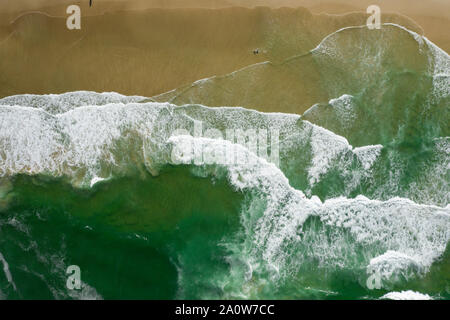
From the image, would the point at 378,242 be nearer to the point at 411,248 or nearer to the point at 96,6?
the point at 411,248

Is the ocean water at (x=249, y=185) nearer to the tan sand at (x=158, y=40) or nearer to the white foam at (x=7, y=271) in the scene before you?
the white foam at (x=7, y=271)

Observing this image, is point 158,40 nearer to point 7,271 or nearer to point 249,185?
point 249,185

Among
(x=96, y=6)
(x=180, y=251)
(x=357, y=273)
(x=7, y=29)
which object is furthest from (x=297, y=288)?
(x=7, y=29)

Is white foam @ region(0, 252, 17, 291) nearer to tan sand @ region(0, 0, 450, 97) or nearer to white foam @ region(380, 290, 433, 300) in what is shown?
tan sand @ region(0, 0, 450, 97)

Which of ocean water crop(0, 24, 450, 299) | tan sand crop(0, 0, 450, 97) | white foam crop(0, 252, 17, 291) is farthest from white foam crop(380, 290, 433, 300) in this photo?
white foam crop(0, 252, 17, 291)

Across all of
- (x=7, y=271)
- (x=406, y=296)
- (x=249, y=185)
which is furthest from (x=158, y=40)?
(x=406, y=296)

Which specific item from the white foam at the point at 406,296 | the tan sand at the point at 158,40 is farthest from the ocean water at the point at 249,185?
the tan sand at the point at 158,40
